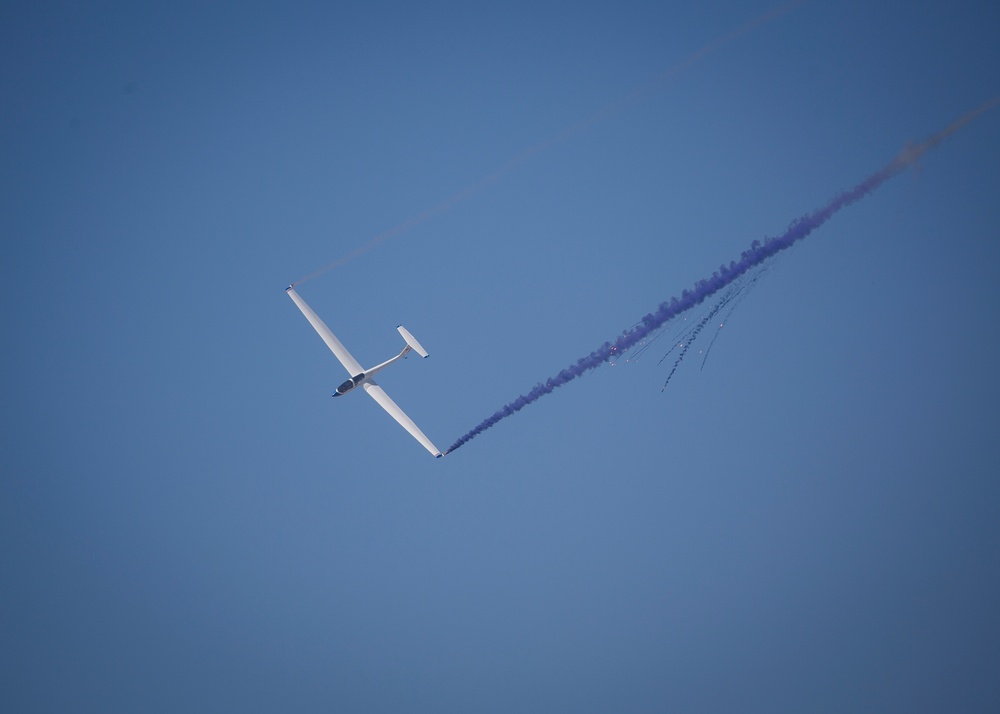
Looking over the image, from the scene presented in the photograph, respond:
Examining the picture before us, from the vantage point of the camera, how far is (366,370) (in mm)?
33625

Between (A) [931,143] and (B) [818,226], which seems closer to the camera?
(A) [931,143]

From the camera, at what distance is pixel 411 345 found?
107 ft

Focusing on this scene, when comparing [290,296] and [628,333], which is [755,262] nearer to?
[628,333]

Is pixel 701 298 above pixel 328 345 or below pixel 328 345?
below

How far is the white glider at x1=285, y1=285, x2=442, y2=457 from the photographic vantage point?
32.8m

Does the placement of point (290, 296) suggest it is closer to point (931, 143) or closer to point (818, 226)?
point (818, 226)

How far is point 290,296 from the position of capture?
109ft

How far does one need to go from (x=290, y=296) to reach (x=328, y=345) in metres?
2.66

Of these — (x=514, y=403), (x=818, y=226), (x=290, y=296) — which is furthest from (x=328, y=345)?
(x=818, y=226)

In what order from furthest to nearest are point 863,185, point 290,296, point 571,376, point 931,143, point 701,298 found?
1. point 290,296
2. point 571,376
3. point 701,298
4. point 863,185
5. point 931,143

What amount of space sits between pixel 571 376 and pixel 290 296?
12695 millimetres

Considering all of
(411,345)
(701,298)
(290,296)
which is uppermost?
(290,296)

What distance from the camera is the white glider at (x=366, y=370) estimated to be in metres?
32.8

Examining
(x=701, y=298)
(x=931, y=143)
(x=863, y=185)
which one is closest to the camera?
(x=931, y=143)
